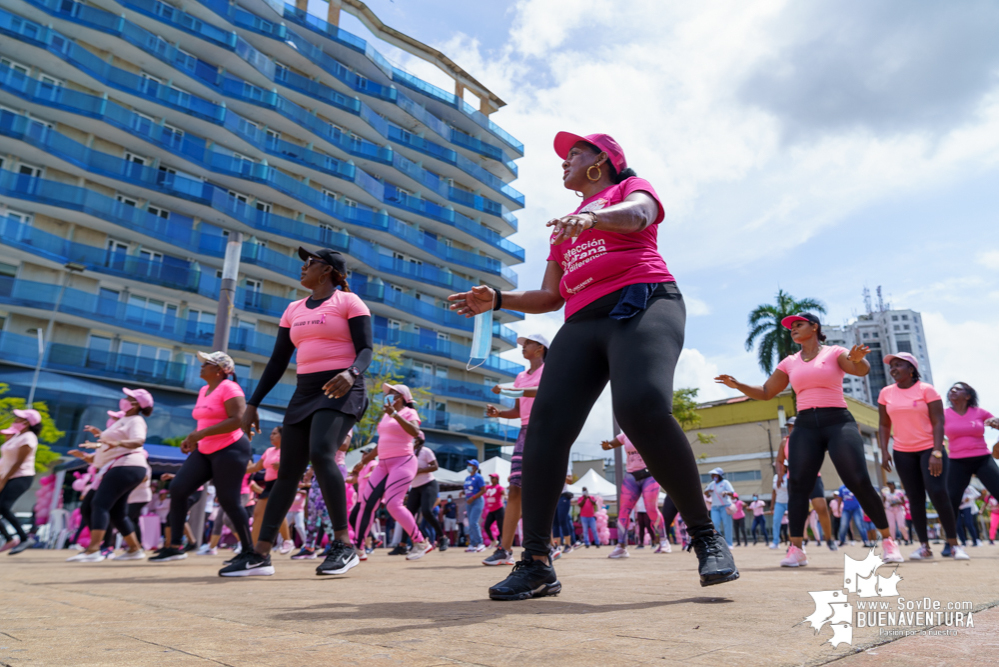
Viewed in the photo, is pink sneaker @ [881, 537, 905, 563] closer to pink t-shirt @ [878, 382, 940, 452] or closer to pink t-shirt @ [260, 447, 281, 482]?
pink t-shirt @ [878, 382, 940, 452]

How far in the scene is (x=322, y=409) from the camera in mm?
4234

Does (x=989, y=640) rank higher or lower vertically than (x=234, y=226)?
lower

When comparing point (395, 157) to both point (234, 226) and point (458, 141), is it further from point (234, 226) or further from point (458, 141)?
point (234, 226)

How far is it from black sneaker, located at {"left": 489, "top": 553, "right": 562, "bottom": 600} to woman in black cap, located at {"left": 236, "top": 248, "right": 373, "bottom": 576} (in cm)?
179

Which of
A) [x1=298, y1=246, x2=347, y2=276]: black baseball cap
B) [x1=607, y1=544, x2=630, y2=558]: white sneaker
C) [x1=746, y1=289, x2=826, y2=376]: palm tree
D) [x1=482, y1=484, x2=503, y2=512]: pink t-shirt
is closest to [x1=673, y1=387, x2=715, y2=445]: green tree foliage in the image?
[x1=746, y1=289, x2=826, y2=376]: palm tree

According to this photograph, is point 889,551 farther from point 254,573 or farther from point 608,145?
point 254,573

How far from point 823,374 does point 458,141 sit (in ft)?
148

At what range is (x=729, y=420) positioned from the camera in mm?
56500

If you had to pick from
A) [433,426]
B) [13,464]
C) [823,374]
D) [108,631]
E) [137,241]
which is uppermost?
[137,241]

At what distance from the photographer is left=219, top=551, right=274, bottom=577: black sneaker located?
13.8ft

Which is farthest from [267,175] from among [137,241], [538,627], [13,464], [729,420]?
[729,420]

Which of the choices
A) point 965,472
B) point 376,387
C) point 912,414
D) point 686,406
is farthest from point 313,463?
point 686,406

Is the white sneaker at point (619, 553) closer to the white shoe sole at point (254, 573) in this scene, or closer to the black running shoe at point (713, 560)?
the white shoe sole at point (254, 573)

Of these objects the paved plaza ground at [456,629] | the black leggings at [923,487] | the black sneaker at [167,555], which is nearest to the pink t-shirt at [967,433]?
the black leggings at [923,487]
